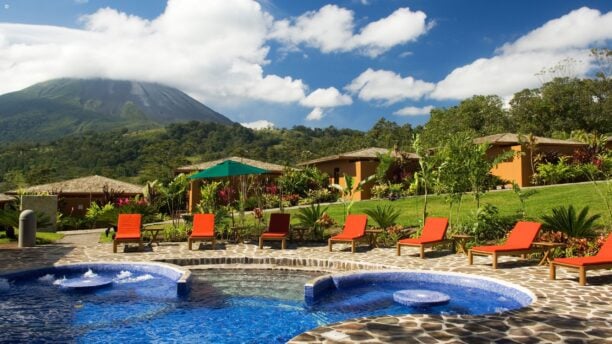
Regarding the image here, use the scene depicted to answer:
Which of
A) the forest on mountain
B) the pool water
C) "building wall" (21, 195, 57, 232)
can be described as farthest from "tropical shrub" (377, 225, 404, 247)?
the forest on mountain

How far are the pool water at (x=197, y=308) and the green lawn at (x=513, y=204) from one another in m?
6.83

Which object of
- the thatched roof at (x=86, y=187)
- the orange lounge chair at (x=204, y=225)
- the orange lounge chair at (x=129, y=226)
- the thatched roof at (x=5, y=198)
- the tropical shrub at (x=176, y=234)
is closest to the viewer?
Answer: the orange lounge chair at (x=129, y=226)

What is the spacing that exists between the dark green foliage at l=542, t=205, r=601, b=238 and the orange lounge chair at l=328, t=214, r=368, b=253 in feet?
14.3

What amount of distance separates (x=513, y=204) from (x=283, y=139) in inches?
2765

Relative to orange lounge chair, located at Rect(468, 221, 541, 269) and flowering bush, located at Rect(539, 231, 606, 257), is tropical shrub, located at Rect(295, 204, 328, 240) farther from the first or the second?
flowering bush, located at Rect(539, 231, 606, 257)

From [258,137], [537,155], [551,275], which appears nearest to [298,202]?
[537,155]

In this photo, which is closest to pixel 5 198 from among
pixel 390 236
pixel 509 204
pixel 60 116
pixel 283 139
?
pixel 390 236

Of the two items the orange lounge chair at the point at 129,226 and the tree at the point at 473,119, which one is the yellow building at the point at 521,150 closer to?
the orange lounge chair at the point at 129,226

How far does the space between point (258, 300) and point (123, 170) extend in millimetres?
54751

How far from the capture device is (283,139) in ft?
283

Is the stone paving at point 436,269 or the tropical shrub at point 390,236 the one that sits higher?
the tropical shrub at point 390,236

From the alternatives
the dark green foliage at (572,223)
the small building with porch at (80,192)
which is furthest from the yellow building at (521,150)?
the small building with porch at (80,192)

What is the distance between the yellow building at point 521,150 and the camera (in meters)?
24.0

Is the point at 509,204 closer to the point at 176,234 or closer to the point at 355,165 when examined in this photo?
the point at 355,165
